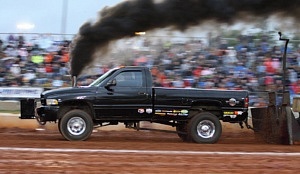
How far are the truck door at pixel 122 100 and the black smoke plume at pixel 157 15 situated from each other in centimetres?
358

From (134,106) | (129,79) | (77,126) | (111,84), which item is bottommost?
(77,126)

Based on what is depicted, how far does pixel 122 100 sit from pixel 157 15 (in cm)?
405


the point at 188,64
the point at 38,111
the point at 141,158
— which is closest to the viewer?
the point at 141,158

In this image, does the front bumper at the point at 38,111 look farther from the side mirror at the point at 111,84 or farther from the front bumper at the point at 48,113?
the side mirror at the point at 111,84

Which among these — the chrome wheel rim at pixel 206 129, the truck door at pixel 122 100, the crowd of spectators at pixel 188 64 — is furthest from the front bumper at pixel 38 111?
the crowd of spectators at pixel 188 64

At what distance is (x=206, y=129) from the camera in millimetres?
12602

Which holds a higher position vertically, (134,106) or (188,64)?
(188,64)

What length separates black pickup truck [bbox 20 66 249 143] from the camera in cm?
1216

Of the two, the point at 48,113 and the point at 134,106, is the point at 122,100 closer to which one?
the point at 134,106

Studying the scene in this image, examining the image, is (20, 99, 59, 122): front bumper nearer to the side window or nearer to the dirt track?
the dirt track

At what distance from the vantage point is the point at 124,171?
7.65 meters

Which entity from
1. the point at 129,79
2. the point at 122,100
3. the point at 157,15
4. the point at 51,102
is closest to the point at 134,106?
the point at 122,100

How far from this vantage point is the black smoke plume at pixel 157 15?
1506cm

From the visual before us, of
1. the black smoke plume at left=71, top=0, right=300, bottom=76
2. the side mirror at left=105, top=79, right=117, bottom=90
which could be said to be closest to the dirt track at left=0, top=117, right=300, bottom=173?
the side mirror at left=105, top=79, right=117, bottom=90
